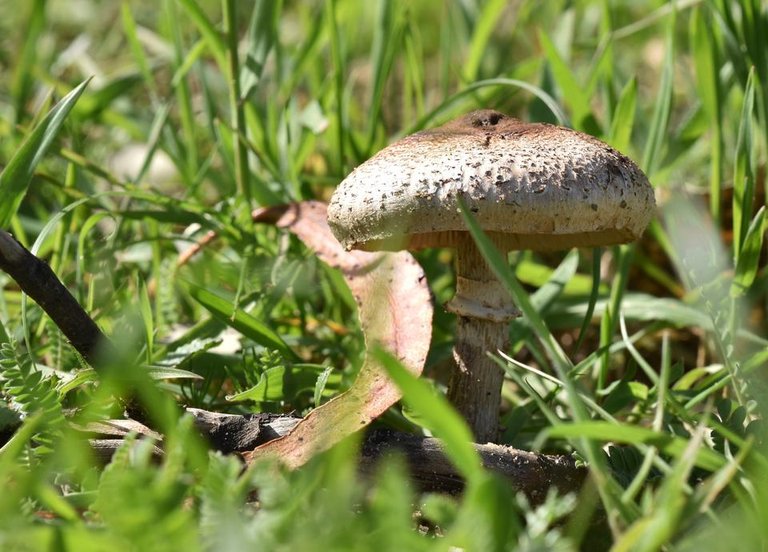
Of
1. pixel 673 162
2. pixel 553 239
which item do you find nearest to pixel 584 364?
pixel 553 239

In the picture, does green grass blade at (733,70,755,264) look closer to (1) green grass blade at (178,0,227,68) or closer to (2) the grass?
(2) the grass

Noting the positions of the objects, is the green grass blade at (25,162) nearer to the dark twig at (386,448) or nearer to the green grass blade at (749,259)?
the dark twig at (386,448)

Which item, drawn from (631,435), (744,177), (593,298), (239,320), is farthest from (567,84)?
(631,435)

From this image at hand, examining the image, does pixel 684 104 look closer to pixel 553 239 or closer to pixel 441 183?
pixel 553 239

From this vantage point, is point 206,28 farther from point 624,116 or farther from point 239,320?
point 624,116

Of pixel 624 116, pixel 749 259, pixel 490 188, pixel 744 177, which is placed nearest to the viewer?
pixel 490 188
